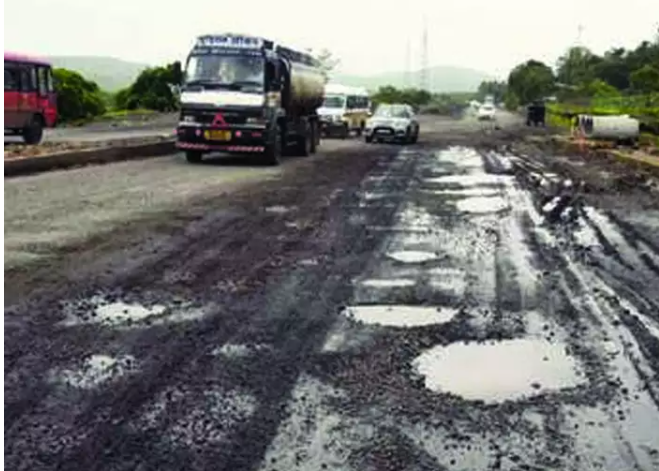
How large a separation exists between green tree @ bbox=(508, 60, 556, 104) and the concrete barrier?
92768 mm

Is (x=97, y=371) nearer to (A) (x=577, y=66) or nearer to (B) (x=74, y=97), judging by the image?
(B) (x=74, y=97)

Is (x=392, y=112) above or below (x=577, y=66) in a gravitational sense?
below

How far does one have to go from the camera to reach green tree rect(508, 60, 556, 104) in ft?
387

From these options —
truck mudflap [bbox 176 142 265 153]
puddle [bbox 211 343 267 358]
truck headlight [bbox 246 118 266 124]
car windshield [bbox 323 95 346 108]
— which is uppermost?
truck headlight [bbox 246 118 266 124]

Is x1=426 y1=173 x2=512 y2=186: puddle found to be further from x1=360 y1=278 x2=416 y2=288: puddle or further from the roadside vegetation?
the roadside vegetation

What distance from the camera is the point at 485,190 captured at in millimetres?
17688

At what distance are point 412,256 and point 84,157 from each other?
14.5m

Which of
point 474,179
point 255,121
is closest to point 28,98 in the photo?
point 255,121

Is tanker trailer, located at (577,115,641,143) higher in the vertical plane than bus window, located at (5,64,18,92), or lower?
lower

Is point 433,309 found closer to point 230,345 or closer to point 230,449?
point 230,345

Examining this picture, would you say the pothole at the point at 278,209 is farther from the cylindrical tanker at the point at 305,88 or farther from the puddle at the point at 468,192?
the cylindrical tanker at the point at 305,88

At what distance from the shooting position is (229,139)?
23.7 meters

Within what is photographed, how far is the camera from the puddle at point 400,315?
22.8ft

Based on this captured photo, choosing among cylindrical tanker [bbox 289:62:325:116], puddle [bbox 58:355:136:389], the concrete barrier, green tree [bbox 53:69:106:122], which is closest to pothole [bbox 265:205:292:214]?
the concrete barrier
